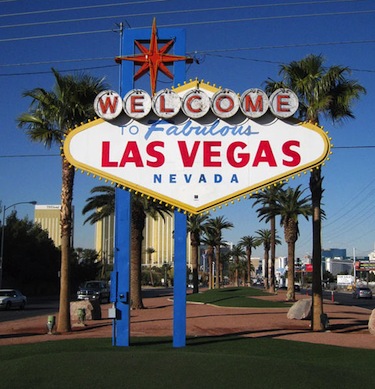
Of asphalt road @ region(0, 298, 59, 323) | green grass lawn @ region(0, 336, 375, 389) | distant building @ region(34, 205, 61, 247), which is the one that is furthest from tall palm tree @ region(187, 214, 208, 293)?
distant building @ region(34, 205, 61, 247)

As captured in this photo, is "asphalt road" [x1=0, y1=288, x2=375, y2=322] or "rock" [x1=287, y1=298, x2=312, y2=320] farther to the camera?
"asphalt road" [x1=0, y1=288, x2=375, y2=322]

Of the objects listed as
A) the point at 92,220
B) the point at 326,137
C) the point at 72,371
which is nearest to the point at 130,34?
the point at 326,137

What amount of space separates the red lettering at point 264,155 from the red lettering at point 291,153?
315 millimetres

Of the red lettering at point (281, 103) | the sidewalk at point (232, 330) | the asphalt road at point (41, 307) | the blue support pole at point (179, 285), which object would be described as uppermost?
the red lettering at point (281, 103)

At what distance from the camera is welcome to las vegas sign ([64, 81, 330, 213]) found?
44.8 ft

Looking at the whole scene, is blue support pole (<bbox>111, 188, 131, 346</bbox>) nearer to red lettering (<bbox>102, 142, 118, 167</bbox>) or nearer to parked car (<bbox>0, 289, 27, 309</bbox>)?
red lettering (<bbox>102, 142, 118, 167</bbox>)

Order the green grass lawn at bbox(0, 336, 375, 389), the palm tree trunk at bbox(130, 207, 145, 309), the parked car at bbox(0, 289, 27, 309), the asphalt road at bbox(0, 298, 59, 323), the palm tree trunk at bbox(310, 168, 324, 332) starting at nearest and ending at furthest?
the green grass lawn at bbox(0, 336, 375, 389) < the palm tree trunk at bbox(310, 168, 324, 332) < the asphalt road at bbox(0, 298, 59, 323) < the palm tree trunk at bbox(130, 207, 145, 309) < the parked car at bbox(0, 289, 27, 309)

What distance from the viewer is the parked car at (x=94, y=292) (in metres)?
42.6

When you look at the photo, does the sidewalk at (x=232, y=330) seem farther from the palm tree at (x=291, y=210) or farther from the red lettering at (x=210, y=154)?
the palm tree at (x=291, y=210)

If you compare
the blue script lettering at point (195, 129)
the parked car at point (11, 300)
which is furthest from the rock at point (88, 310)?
the parked car at point (11, 300)

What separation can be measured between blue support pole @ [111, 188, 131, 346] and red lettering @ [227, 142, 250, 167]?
2969mm

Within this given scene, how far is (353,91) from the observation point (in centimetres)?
2083

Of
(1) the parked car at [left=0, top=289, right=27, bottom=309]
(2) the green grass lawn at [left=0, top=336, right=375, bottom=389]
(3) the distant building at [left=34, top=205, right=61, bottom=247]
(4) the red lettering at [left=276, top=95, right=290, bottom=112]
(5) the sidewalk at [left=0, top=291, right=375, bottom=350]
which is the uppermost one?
(3) the distant building at [left=34, top=205, right=61, bottom=247]

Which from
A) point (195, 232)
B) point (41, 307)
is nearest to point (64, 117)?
point (41, 307)
